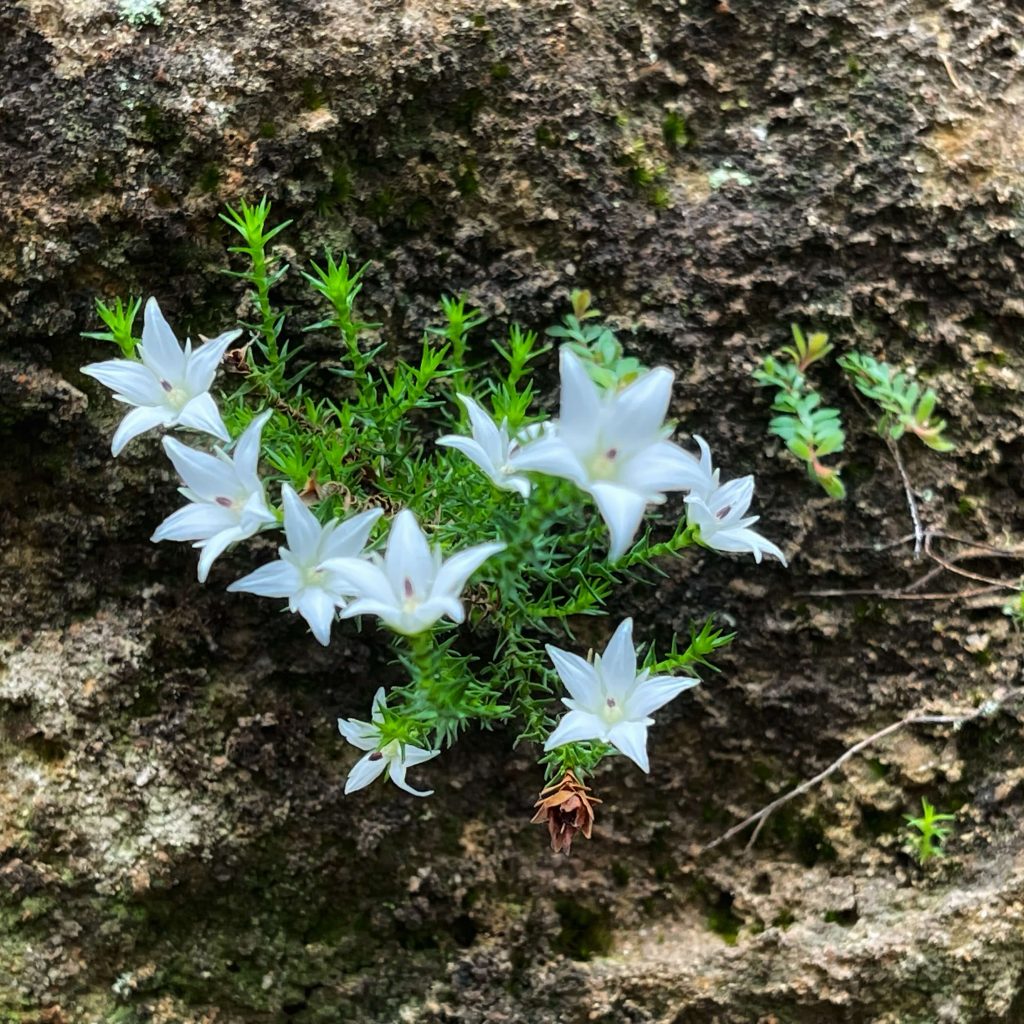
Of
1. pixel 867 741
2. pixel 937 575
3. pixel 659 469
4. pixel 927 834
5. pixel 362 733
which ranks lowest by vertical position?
pixel 927 834

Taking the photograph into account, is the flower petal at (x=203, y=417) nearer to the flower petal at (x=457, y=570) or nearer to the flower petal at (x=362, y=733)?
the flower petal at (x=457, y=570)

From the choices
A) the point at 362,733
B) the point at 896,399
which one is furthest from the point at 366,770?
the point at 896,399


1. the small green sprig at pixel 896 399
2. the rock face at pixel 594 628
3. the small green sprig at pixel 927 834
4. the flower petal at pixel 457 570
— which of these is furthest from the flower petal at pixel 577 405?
the small green sprig at pixel 927 834

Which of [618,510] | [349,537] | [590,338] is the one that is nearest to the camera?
[618,510]

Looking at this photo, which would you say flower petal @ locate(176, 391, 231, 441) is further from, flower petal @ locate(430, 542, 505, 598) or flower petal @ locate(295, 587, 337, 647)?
flower petal @ locate(430, 542, 505, 598)


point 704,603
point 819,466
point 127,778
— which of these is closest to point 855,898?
point 704,603

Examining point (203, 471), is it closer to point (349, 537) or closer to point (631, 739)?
point (349, 537)
